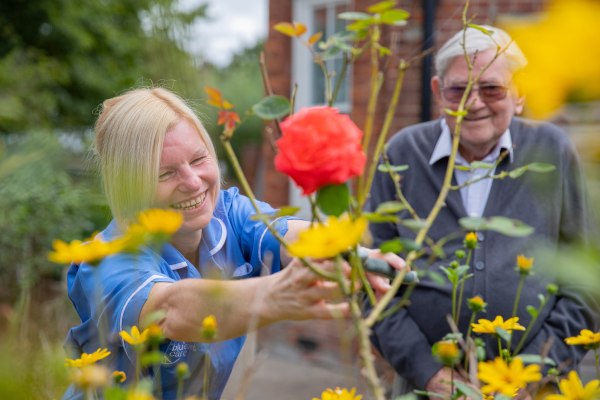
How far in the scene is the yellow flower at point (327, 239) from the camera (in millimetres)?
757

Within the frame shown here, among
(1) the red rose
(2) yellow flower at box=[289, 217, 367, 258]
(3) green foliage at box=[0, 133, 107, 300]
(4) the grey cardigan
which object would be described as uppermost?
(1) the red rose

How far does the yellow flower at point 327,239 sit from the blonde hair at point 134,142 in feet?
2.04

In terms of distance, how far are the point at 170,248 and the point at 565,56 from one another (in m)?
1.10

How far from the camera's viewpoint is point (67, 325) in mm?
3451

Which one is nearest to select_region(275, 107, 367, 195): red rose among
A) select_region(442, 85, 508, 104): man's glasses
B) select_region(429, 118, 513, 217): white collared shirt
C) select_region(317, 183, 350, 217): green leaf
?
select_region(317, 183, 350, 217): green leaf

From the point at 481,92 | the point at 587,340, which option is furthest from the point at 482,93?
the point at 587,340

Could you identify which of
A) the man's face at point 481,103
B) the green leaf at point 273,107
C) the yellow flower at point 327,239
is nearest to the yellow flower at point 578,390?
the yellow flower at point 327,239

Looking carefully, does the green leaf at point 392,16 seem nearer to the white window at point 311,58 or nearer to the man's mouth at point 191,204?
the man's mouth at point 191,204

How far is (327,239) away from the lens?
0.77 metres

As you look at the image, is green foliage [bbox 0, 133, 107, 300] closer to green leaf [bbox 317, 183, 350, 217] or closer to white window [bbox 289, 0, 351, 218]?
white window [bbox 289, 0, 351, 218]

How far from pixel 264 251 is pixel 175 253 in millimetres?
200

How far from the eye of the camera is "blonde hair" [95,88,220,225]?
1427 mm

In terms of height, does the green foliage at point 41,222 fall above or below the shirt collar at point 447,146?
below

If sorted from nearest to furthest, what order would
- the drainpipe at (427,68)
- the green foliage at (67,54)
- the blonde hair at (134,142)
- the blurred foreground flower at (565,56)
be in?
1. the blurred foreground flower at (565,56)
2. the blonde hair at (134,142)
3. the drainpipe at (427,68)
4. the green foliage at (67,54)
